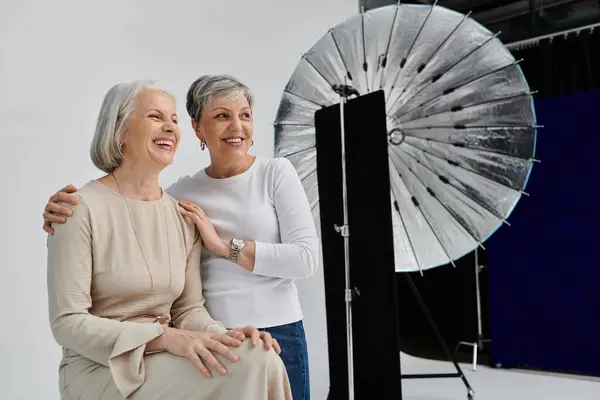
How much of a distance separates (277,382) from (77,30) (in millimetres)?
2547

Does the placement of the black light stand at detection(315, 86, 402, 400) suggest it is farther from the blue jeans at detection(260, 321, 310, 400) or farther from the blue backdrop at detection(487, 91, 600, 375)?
the blue backdrop at detection(487, 91, 600, 375)

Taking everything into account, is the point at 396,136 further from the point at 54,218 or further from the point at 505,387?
the point at 505,387

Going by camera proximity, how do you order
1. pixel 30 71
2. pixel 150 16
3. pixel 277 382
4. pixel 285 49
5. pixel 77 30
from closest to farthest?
pixel 277 382, pixel 30 71, pixel 77 30, pixel 150 16, pixel 285 49

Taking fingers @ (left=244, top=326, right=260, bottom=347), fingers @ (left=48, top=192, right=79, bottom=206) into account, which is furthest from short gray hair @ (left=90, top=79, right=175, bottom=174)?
fingers @ (left=244, top=326, right=260, bottom=347)

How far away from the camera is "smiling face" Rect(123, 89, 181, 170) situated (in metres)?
1.15

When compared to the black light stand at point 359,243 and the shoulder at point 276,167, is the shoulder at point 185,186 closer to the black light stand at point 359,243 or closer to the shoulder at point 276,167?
the shoulder at point 276,167

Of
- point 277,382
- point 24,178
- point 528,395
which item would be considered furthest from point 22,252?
point 528,395

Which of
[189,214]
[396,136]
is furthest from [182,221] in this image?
[396,136]

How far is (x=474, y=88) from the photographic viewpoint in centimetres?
259

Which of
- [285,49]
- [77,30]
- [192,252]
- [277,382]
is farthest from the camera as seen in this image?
[285,49]

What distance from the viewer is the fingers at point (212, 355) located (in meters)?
0.95

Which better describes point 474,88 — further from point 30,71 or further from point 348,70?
point 30,71

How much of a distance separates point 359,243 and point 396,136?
59 cm

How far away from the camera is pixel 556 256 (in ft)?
14.0
